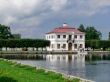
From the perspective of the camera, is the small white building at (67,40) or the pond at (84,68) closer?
the pond at (84,68)

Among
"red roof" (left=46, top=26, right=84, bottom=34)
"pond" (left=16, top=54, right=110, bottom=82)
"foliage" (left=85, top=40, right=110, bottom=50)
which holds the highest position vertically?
"red roof" (left=46, top=26, right=84, bottom=34)

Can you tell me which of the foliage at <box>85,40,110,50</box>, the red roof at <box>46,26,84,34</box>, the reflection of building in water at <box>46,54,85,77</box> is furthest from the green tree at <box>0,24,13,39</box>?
the reflection of building in water at <box>46,54,85,77</box>

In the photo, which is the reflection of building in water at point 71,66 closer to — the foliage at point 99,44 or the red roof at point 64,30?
the foliage at point 99,44

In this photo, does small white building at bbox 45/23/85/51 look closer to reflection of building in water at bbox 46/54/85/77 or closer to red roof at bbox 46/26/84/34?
red roof at bbox 46/26/84/34

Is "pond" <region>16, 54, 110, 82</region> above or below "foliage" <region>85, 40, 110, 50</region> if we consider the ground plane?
below

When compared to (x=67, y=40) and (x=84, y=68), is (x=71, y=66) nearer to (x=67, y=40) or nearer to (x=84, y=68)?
(x=84, y=68)

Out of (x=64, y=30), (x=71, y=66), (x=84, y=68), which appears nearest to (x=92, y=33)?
(x=64, y=30)

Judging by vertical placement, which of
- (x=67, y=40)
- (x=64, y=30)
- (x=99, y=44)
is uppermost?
(x=64, y=30)

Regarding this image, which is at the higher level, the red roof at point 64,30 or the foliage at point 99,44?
the red roof at point 64,30

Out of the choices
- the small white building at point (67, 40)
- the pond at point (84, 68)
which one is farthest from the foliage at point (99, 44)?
the pond at point (84, 68)

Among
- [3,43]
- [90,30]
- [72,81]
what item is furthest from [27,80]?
[90,30]

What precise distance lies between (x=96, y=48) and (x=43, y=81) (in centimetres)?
8162

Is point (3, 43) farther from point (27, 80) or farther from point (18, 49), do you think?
point (27, 80)

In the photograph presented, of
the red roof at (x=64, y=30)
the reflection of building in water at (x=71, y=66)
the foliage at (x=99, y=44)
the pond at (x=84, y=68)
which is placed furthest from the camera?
the red roof at (x=64, y=30)
